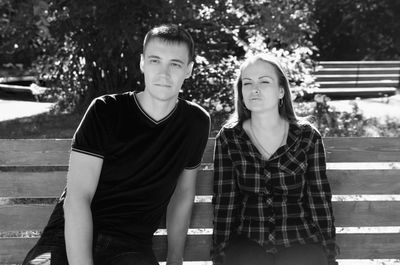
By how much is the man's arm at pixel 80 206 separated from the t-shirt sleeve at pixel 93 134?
0.03 m

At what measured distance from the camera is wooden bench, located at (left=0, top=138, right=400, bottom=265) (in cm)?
314

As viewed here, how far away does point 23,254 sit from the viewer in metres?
3.19

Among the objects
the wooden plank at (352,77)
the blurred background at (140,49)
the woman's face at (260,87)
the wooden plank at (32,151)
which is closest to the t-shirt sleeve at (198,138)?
the woman's face at (260,87)

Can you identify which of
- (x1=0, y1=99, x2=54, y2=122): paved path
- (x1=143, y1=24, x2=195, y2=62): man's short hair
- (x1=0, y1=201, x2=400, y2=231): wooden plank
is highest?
(x1=143, y1=24, x2=195, y2=62): man's short hair

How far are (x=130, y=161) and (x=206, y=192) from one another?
638 mm

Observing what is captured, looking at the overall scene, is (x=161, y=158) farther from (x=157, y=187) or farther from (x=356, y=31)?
(x=356, y=31)

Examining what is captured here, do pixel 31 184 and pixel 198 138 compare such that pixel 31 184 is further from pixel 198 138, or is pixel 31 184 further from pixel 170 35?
pixel 170 35

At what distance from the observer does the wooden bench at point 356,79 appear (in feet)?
41.9

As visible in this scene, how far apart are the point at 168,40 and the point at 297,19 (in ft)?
19.0

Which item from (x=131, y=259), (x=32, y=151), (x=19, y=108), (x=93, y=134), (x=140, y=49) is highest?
(x=140, y=49)

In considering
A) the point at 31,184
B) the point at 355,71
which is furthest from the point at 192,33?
the point at 355,71

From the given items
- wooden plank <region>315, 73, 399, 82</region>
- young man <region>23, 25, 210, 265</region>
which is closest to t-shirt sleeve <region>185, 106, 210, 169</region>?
young man <region>23, 25, 210, 265</region>

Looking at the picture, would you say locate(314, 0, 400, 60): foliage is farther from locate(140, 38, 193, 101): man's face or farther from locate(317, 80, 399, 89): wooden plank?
locate(140, 38, 193, 101): man's face

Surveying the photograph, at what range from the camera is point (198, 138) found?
288 centimetres
